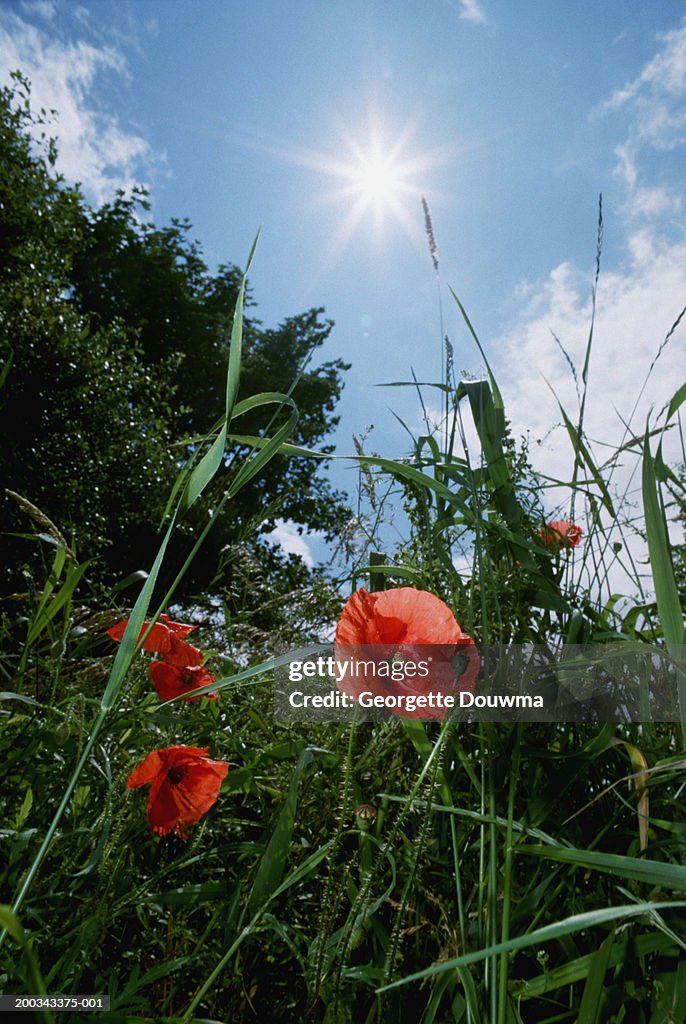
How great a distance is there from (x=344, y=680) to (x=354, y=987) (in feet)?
0.83

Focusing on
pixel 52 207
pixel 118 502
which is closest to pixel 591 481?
pixel 118 502

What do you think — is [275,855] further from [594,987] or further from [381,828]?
[594,987]

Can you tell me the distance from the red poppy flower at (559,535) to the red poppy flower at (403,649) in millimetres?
196

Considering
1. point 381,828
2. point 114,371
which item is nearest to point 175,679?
point 381,828

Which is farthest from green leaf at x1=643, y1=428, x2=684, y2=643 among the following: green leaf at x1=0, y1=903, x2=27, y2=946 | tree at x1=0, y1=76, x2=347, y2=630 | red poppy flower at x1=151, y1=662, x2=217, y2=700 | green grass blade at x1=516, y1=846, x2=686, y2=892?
tree at x1=0, y1=76, x2=347, y2=630

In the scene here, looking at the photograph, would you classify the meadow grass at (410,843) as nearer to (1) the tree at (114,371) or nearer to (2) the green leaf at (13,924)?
(2) the green leaf at (13,924)

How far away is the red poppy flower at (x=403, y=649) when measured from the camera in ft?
1.84

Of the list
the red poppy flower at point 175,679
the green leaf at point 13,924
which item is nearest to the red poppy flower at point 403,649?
the red poppy flower at point 175,679

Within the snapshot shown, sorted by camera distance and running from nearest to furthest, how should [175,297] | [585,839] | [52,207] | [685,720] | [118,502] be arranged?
[685,720] < [585,839] < [118,502] < [52,207] < [175,297]

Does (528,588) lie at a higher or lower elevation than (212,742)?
higher

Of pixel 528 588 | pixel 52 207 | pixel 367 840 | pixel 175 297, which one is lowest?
pixel 367 840

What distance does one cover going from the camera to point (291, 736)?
30.6 inches

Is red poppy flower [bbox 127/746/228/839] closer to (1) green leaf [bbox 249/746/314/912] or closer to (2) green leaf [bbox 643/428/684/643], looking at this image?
(1) green leaf [bbox 249/746/314/912]

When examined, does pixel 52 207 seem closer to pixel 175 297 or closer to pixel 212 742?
pixel 175 297
